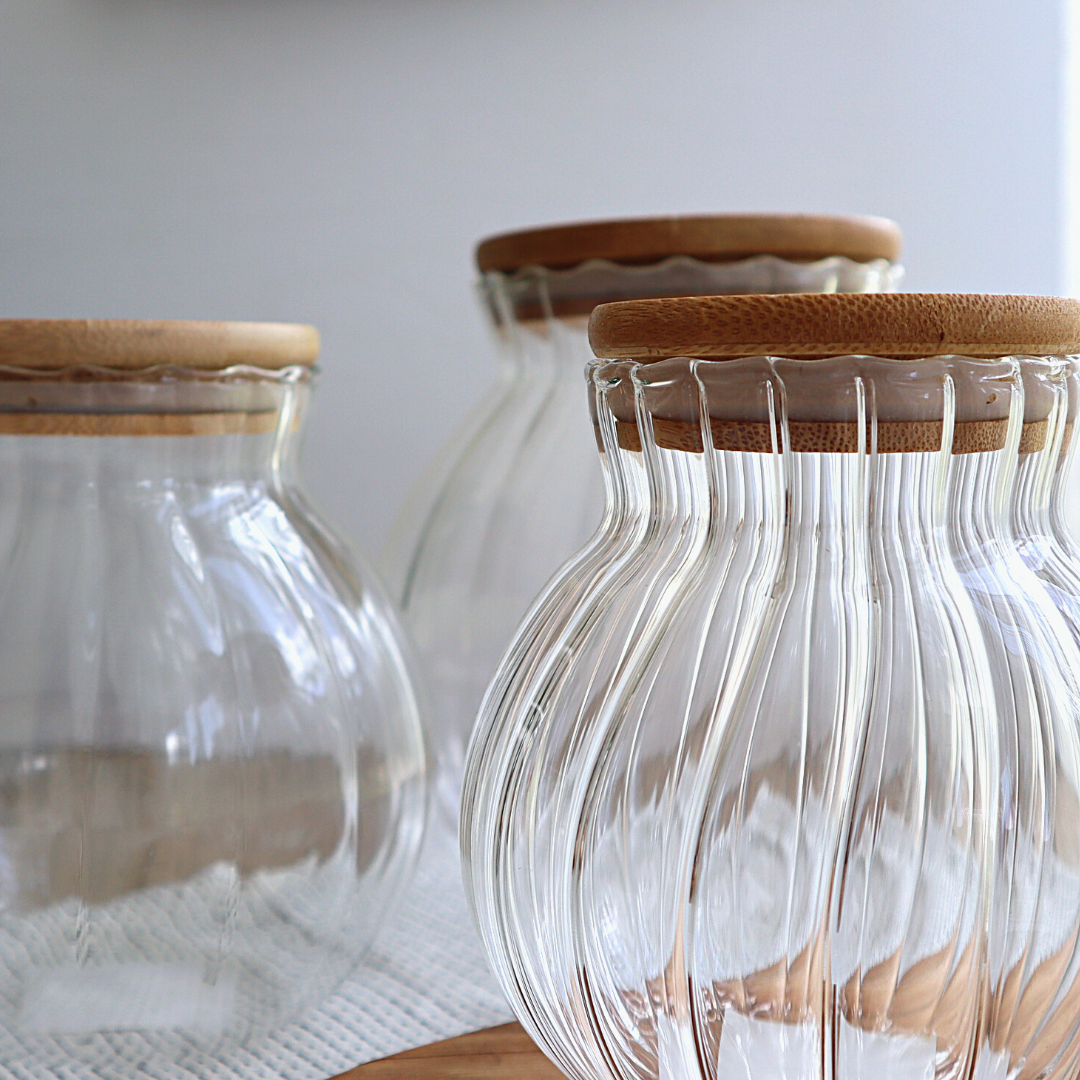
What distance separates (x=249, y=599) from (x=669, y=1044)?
17 cm

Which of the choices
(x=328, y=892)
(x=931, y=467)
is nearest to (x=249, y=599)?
(x=328, y=892)

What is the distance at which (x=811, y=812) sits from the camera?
22 cm

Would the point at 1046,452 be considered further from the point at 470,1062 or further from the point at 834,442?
the point at 470,1062

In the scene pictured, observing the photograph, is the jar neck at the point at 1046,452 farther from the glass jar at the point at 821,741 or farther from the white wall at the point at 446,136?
the white wall at the point at 446,136

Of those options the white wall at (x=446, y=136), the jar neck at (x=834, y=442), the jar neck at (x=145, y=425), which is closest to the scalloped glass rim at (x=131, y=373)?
the jar neck at (x=145, y=425)

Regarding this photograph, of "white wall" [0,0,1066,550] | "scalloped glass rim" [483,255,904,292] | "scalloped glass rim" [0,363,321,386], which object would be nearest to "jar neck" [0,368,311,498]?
"scalloped glass rim" [0,363,321,386]

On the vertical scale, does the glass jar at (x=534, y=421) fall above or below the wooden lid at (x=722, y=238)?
below

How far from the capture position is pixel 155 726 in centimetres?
31

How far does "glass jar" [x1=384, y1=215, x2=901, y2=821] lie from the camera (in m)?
0.40

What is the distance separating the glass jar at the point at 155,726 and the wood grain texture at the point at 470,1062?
0.03 m

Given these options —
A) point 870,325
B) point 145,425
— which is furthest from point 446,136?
point 870,325

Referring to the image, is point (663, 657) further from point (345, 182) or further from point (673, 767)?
point (345, 182)

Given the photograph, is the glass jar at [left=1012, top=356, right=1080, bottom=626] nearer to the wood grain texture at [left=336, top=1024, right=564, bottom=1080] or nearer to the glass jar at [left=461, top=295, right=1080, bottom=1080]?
the glass jar at [left=461, top=295, right=1080, bottom=1080]

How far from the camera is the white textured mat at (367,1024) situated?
302 millimetres
